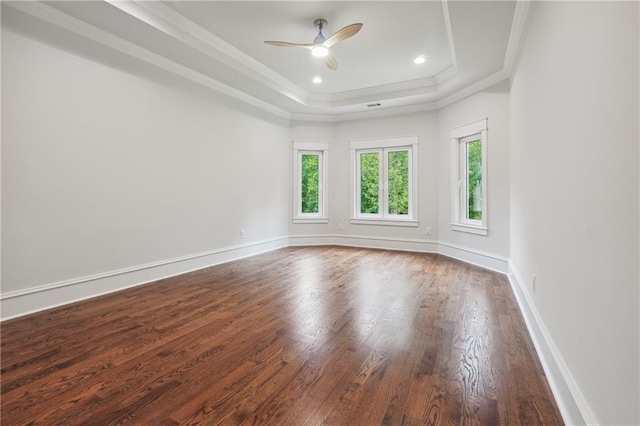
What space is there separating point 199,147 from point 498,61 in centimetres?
411

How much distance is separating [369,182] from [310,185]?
1262 millimetres

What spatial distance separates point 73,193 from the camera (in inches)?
115

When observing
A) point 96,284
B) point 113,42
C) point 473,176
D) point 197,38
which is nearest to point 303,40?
point 197,38

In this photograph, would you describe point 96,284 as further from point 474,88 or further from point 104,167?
point 474,88

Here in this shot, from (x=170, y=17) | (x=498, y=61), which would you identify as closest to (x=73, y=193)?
(x=170, y=17)

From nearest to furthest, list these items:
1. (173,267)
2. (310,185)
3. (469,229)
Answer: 1. (173,267)
2. (469,229)
3. (310,185)

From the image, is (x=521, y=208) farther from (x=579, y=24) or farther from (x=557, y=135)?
(x=579, y=24)

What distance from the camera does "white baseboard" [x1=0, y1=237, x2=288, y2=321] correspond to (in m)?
2.57

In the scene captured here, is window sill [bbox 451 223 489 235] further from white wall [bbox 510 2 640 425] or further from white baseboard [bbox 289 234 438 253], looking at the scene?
white wall [bbox 510 2 640 425]

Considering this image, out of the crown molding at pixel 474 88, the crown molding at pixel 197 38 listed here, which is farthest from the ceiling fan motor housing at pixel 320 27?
the crown molding at pixel 474 88

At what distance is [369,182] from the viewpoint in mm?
6270

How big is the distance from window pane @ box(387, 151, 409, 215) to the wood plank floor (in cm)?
276

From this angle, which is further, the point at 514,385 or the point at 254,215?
the point at 254,215

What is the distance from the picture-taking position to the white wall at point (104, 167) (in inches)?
102
